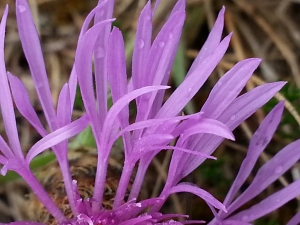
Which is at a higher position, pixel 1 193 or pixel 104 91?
pixel 1 193

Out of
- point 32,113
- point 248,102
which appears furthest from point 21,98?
point 248,102

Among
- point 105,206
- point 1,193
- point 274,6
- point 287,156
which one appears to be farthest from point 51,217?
point 274,6

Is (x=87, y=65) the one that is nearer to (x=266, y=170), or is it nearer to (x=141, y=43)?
(x=141, y=43)

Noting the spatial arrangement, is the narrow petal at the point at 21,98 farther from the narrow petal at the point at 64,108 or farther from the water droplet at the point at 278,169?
the water droplet at the point at 278,169

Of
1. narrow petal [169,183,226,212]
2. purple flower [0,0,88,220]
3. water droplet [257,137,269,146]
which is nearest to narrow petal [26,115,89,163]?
purple flower [0,0,88,220]

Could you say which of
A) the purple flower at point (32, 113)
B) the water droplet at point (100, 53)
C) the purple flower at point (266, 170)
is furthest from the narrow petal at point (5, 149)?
the purple flower at point (266, 170)

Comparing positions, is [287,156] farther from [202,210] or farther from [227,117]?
[202,210]

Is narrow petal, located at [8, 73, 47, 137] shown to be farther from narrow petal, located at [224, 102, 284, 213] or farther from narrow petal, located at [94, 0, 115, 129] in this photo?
narrow petal, located at [224, 102, 284, 213]
